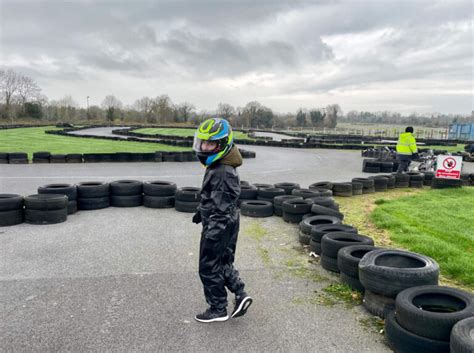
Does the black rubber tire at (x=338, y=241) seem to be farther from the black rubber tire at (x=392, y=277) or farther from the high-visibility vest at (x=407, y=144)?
the high-visibility vest at (x=407, y=144)

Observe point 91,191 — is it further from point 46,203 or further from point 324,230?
point 324,230

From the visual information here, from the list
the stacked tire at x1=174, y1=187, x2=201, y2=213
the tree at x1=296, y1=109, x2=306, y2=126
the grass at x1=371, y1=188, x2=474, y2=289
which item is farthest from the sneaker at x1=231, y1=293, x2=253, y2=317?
the tree at x1=296, y1=109, x2=306, y2=126

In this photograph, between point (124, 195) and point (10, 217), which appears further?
point (124, 195)

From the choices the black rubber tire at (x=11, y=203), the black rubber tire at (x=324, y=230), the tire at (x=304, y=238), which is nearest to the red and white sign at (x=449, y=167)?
the black rubber tire at (x=324, y=230)

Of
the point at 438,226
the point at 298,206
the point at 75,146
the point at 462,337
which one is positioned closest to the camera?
the point at 462,337

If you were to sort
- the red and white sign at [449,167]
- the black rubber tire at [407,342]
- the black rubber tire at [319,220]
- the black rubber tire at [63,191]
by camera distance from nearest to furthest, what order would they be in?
the black rubber tire at [407,342] → the black rubber tire at [319,220] → the black rubber tire at [63,191] → the red and white sign at [449,167]

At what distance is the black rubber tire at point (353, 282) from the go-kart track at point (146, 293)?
0.32m

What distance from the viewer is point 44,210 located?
7.76m

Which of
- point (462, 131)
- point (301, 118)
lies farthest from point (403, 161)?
point (301, 118)

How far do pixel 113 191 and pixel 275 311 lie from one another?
634 centimetres

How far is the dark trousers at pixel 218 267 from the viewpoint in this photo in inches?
153

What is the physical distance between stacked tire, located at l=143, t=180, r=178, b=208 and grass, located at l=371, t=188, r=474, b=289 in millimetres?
4764

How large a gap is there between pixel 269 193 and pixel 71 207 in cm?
450

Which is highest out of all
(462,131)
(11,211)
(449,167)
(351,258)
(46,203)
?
(462,131)
